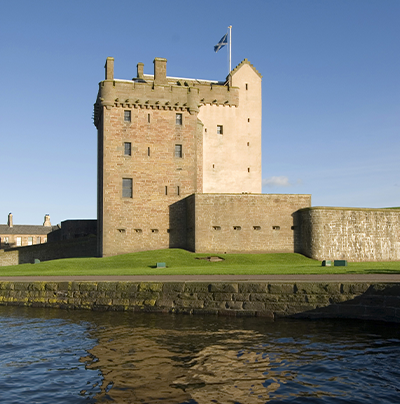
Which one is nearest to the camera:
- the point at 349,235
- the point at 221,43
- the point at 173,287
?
the point at 173,287

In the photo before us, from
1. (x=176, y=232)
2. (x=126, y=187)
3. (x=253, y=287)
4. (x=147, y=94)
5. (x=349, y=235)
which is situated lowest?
(x=253, y=287)

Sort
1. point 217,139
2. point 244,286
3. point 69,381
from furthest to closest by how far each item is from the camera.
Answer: point 217,139 < point 244,286 < point 69,381

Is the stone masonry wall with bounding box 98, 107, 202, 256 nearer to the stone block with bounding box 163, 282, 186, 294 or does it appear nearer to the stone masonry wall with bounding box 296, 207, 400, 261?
the stone masonry wall with bounding box 296, 207, 400, 261

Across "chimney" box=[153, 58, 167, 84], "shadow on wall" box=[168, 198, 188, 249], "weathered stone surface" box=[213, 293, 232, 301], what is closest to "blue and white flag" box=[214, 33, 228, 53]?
"chimney" box=[153, 58, 167, 84]

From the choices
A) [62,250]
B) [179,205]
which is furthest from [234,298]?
[62,250]

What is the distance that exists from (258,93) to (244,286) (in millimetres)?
41899

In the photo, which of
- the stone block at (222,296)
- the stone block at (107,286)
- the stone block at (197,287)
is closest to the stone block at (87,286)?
the stone block at (107,286)

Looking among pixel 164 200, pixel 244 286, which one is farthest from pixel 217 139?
pixel 244 286

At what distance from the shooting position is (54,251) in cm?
4762

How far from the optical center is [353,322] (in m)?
16.5

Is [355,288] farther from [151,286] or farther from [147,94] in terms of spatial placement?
[147,94]

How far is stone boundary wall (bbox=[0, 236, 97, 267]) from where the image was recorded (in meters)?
47.1

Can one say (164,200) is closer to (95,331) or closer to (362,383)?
(95,331)

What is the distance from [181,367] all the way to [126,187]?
32.5m
